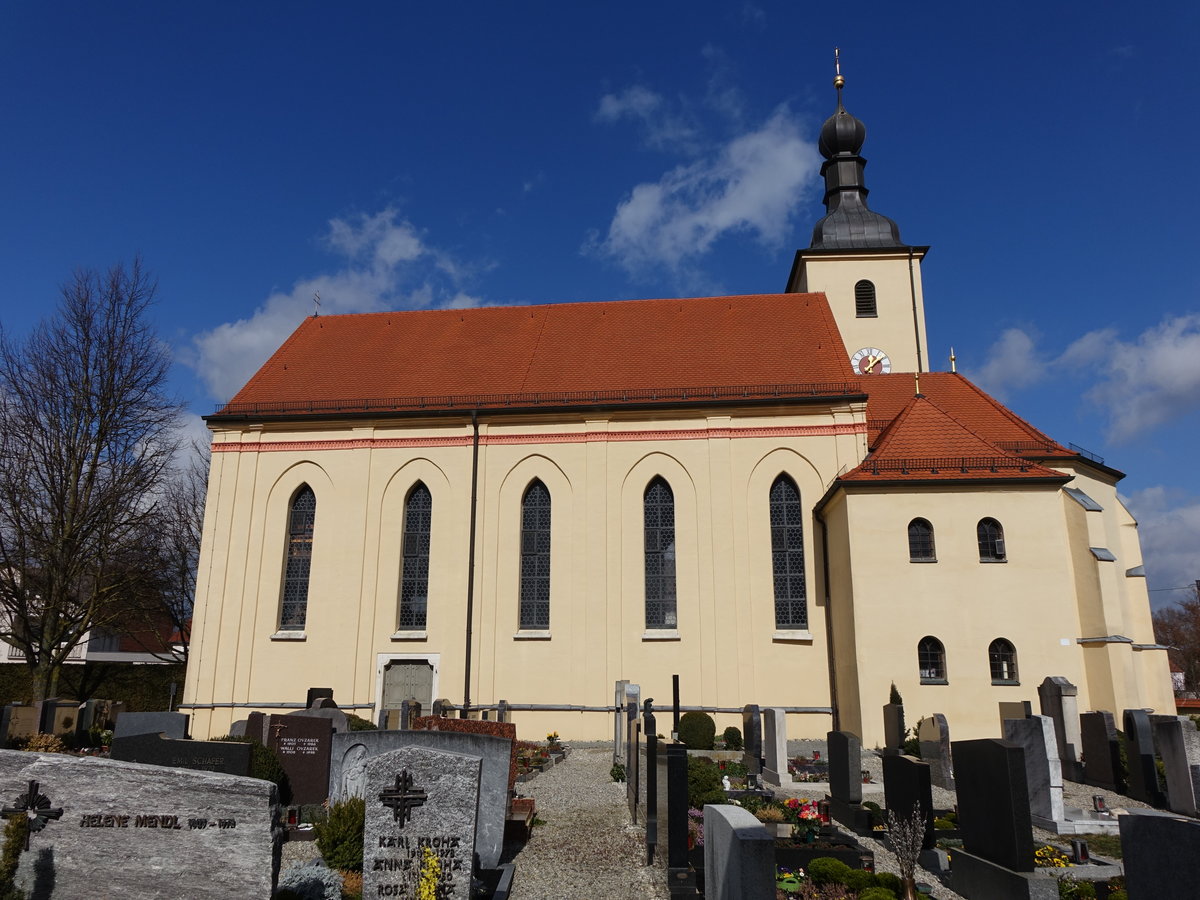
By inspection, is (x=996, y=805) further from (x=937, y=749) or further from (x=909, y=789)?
(x=937, y=749)

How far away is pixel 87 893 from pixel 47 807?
72 cm

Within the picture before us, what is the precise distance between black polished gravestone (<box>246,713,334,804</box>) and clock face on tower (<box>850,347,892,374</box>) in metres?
20.8

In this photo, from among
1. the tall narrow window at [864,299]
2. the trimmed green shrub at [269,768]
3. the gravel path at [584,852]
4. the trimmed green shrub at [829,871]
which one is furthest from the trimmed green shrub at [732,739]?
the tall narrow window at [864,299]

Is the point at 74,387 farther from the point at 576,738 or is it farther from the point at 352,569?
the point at 576,738

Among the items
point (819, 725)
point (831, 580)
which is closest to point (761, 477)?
point (831, 580)

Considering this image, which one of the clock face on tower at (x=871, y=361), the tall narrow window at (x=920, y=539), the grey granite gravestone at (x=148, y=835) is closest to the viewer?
the grey granite gravestone at (x=148, y=835)

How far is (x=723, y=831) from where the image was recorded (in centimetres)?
610

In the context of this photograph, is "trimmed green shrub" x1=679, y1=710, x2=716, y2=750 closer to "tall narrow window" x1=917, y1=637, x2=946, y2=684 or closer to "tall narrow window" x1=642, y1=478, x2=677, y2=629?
"tall narrow window" x1=642, y1=478, x2=677, y2=629

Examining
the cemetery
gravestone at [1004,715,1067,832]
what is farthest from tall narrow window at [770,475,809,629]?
gravestone at [1004,715,1067,832]

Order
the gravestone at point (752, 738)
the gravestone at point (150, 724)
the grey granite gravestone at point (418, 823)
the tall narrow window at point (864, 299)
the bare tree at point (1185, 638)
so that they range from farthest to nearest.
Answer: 1. the bare tree at point (1185, 638)
2. the tall narrow window at point (864, 299)
3. the gravestone at point (752, 738)
4. the gravestone at point (150, 724)
5. the grey granite gravestone at point (418, 823)

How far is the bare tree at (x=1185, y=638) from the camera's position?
63.8 m

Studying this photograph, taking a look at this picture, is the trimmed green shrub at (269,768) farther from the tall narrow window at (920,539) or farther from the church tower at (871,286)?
the church tower at (871,286)

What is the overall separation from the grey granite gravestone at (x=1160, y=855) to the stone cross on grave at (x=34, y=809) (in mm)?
7453

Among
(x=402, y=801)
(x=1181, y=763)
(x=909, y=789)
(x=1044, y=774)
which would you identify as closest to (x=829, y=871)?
(x=909, y=789)
